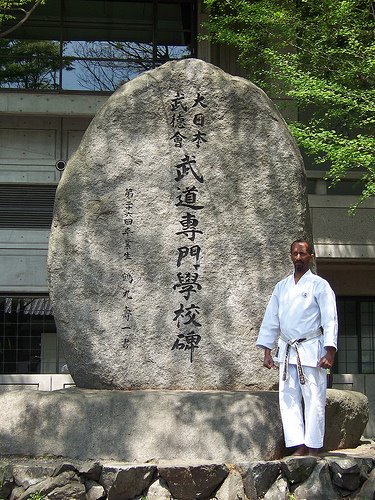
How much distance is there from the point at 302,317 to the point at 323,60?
22.1 feet

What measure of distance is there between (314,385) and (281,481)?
2.28 feet

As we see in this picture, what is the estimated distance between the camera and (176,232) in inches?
264

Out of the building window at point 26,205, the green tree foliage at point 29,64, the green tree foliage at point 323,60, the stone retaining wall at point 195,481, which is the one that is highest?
the green tree foliage at point 29,64

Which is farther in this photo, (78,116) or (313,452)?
(78,116)

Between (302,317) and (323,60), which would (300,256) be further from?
(323,60)

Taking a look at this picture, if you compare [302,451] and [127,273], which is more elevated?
[127,273]

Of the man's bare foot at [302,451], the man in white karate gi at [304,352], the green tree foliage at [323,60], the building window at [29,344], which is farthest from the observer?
the building window at [29,344]

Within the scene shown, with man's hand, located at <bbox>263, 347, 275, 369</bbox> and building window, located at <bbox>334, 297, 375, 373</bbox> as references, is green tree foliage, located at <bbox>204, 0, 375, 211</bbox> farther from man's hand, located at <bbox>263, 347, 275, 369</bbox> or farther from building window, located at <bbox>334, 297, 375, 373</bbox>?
man's hand, located at <bbox>263, 347, 275, 369</bbox>

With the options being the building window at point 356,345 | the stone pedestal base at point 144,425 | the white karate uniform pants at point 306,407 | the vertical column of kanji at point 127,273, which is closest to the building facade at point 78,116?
the building window at point 356,345

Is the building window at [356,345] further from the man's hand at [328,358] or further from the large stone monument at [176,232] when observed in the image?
the man's hand at [328,358]

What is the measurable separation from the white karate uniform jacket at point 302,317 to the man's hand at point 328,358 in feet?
0.13

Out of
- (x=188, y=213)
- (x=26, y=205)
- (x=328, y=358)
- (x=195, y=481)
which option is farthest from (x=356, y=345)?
(x=195, y=481)

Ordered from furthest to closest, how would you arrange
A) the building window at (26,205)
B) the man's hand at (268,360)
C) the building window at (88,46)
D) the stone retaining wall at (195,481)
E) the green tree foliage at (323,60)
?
the building window at (88,46) < the building window at (26,205) < the green tree foliage at (323,60) < the man's hand at (268,360) < the stone retaining wall at (195,481)

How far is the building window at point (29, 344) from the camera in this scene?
1326cm
